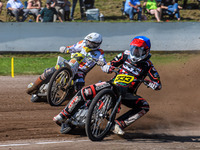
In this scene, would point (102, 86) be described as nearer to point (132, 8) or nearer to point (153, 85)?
point (153, 85)

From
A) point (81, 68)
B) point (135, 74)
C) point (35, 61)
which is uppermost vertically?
point (135, 74)

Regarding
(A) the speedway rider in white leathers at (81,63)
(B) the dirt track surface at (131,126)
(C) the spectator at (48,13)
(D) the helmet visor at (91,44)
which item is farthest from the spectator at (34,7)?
(D) the helmet visor at (91,44)

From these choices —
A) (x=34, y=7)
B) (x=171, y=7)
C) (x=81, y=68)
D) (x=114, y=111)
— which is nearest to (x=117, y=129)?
(x=114, y=111)

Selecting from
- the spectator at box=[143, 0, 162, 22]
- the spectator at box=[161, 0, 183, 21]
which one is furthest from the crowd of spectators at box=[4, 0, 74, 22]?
the spectator at box=[161, 0, 183, 21]

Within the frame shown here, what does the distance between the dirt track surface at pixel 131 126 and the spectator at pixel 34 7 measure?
301 inches

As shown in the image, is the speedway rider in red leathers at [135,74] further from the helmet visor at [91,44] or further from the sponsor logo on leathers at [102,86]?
the helmet visor at [91,44]

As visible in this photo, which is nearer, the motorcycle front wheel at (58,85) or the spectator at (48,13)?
the motorcycle front wheel at (58,85)

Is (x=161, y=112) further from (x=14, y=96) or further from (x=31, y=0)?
(x=31, y=0)

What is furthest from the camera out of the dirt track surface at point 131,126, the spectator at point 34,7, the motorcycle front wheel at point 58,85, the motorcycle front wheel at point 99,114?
the spectator at point 34,7

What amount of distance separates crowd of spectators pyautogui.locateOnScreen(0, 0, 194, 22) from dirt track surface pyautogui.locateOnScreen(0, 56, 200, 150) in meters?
6.89

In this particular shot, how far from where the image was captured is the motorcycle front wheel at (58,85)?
7965 millimetres

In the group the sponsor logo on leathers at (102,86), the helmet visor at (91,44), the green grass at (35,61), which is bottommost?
the green grass at (35,61)

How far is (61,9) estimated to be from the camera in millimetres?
18078

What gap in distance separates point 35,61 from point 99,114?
29.7 ft
